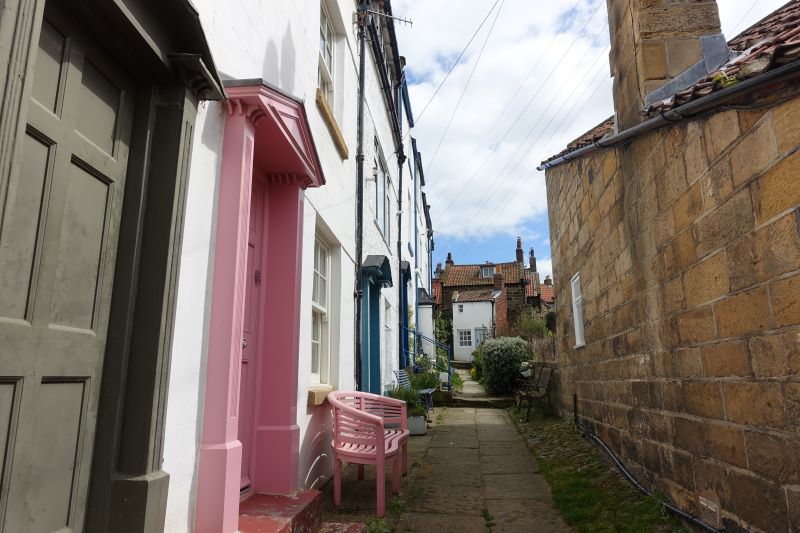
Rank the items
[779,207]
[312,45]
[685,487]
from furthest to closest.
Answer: [312,45], [685,487], [779,207]

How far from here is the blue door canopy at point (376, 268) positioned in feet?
24.1

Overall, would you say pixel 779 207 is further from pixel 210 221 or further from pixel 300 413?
pixel 300 413

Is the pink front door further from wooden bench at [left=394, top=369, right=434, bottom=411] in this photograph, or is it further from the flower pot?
wooden bench at [left=394, top=369, right=434, bottom=411]

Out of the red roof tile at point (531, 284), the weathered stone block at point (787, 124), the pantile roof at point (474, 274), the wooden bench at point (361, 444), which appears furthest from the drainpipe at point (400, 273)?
the pantile roof at point (474, 274)

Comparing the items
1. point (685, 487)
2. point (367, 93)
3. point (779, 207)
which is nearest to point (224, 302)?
point (779, 207)

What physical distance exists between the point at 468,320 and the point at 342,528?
2996cm

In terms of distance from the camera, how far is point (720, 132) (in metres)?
3.36

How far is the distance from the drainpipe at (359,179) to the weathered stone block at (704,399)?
12.6 feet

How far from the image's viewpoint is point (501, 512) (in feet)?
15.0

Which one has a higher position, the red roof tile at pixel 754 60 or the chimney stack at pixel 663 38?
the chimney stack at pixel 663 38

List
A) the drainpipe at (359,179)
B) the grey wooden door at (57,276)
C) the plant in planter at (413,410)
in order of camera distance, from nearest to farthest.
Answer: the grey wooden door at (57,276) → the drainpipe at (359,179) → the plant in planter at (413,410)

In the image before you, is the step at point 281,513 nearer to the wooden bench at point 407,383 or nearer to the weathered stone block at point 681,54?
the weathered stone block at point 681,54

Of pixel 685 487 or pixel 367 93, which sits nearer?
pixel 685 487

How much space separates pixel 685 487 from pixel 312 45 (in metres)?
4.83
